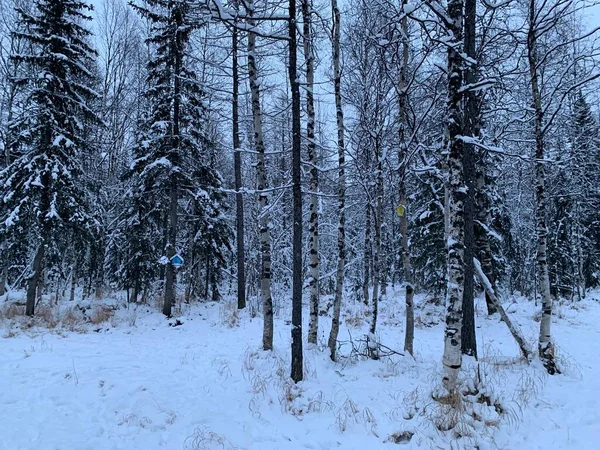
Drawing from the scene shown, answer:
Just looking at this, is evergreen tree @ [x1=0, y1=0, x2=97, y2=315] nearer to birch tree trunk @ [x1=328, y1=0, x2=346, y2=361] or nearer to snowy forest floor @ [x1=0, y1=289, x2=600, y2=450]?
snowy forest floor @ [x1=0, y1=289, x2=600, y2=450]

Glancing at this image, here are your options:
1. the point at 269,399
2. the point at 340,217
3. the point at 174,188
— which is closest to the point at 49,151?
the point at 174,188

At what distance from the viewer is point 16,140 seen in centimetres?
1253

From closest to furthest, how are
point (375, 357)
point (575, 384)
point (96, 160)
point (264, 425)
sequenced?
point (264, 425) → point (575, 384) → point (375, 357) → point (96, 160)

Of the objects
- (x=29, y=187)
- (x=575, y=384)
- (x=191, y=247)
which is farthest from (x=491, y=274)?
(x=29, y=187)

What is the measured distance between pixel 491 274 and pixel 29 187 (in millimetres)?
16524

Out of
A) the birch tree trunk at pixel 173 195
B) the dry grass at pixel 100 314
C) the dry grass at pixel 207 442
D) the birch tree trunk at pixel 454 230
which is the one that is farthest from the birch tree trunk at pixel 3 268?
the birch tree trunk at pixel 454 230

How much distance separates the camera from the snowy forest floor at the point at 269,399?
14.9ft

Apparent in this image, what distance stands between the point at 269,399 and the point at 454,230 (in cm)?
395

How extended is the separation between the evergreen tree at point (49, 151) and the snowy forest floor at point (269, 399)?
421 cm

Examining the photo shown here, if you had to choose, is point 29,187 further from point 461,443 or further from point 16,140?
point 461,443

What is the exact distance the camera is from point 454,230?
17.3 ft

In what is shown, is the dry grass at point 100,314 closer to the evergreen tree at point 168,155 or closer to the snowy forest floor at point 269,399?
the evergreen tree at point 168,155

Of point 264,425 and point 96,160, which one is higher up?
point 96,160

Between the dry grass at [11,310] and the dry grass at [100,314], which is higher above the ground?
the dry grass at [11,310]
